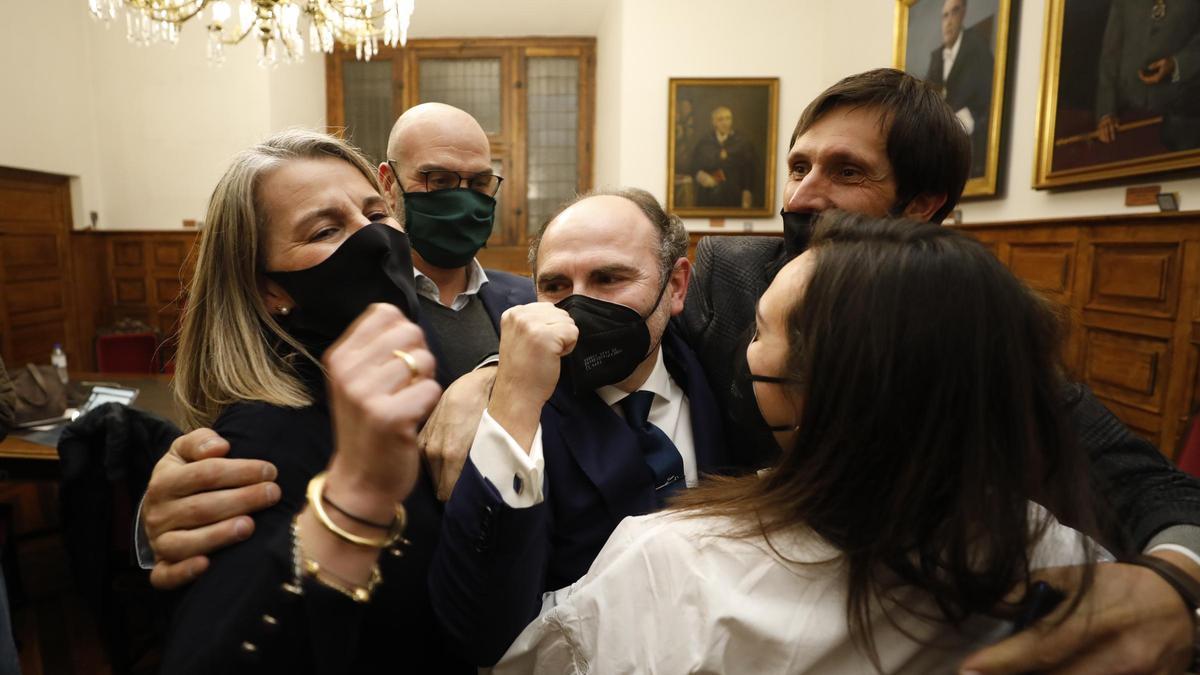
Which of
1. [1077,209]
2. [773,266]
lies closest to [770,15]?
[1077,209]

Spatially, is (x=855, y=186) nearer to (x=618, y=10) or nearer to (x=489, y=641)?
(x=489, y=641)

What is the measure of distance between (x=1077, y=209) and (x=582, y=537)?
376 centimetres

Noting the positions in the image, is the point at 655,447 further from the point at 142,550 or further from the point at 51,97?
the point at 51,97

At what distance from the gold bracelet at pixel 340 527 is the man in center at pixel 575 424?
264 millimetres

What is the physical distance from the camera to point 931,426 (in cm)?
80

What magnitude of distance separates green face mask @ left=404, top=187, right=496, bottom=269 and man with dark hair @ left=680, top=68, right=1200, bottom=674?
3.19 feet

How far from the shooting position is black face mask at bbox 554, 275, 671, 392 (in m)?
1.33

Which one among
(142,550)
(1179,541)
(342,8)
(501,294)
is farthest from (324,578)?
(342,8)

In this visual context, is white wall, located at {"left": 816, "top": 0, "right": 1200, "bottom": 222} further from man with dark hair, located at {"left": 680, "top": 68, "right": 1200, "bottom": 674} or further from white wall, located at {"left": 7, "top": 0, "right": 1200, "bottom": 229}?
man with dark hair, located at {"left": 680, "top": 68, "right": 1200, "bottom": 674}

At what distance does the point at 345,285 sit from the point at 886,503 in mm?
982

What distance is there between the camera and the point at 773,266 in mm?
1623

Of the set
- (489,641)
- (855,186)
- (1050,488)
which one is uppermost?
(855,186)

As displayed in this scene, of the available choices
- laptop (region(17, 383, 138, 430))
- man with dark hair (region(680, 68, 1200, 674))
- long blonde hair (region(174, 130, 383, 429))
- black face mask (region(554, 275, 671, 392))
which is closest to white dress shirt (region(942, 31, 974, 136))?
man with dark hair (region(680, 68, 1200, 674))

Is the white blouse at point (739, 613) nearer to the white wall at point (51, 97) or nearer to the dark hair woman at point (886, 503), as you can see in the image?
the dark hair woman at point (886, 503)
